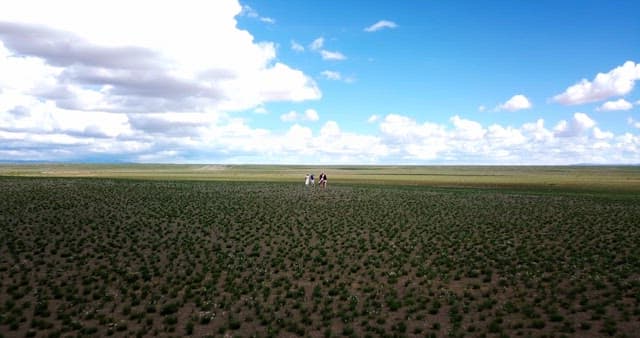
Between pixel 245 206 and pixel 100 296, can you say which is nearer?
pixel 100 296

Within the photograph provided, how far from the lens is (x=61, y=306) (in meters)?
14.5

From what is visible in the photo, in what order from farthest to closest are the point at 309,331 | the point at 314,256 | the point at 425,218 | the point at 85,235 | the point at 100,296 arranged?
the point at 425,218
the point at 85,235
the point at 314,256
the point at 100,296
the point at 309,331

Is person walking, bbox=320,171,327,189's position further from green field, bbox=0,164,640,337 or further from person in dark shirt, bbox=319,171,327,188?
green field, bbox=0,164,640,337

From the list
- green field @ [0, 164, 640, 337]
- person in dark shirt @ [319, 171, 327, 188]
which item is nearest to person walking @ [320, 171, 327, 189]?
person in dark shirt @ [319, 171, 327, 188]

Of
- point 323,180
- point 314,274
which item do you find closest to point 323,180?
point 323,180

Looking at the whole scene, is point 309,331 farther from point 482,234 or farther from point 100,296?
point 482,234

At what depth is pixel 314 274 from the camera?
19.2 metres

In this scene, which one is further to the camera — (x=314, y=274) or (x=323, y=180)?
(x=323, y=180)

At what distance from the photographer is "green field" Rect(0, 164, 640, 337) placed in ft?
43.9

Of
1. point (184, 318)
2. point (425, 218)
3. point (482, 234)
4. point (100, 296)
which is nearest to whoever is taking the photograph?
point (184, 318)

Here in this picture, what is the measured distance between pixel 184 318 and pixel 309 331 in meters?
4.20

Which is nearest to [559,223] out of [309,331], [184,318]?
[309,331]

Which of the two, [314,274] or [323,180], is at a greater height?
[323,180]

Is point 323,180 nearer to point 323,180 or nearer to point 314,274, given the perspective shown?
point 323,180
